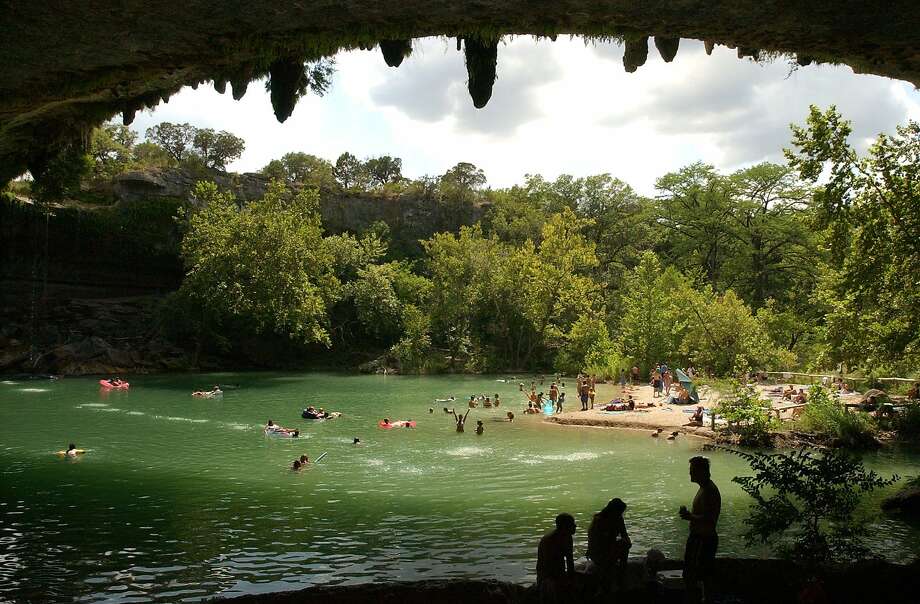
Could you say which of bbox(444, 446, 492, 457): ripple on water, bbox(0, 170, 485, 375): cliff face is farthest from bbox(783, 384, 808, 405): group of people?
bbox(0, 170, 485, 375): cliff face

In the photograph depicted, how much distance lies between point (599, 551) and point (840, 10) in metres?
6.03

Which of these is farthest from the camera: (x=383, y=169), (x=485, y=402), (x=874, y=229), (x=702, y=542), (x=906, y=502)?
(x=383, y=169)

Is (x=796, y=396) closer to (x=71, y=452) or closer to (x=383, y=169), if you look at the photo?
(x=71, y=452)

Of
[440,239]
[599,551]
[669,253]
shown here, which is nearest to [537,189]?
[669,253]

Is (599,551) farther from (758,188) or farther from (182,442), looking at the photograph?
(758,188)

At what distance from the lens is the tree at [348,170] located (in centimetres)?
6956

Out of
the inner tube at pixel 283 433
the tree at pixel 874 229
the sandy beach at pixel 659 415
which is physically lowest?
the inner tube at pixel 283 433

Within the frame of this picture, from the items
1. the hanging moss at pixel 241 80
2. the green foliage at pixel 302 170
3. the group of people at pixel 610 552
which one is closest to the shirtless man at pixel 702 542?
the group of people at pixel 610 552

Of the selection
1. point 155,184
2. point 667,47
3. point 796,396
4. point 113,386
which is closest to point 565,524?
point 667,47

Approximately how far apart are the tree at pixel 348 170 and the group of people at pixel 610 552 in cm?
6500

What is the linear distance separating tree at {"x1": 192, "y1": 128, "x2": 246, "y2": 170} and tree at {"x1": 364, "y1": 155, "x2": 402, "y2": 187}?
1408 centimetres

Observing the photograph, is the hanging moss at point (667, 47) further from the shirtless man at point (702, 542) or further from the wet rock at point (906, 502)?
the wet rock at point (906, 502)

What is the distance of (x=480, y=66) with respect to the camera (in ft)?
26.9

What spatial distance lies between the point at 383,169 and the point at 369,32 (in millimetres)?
66497
